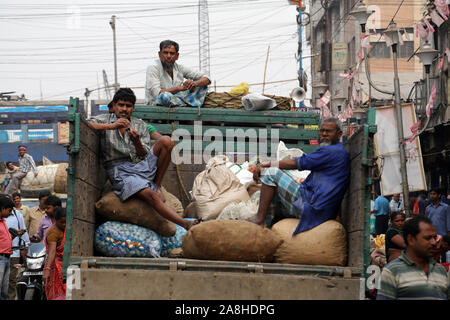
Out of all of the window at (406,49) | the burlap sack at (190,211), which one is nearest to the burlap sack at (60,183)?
the burlap sack at (190,211)

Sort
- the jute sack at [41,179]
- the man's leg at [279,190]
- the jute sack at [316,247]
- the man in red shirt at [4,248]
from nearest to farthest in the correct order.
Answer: the jute sack at [316,247]
the man's leg at [279,190]
the man in red shirt at [4,248]
the jute sack at [41,179]

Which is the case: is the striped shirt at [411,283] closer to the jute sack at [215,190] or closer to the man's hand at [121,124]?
the jute sack at [215,190]

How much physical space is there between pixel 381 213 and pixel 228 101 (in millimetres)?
9198

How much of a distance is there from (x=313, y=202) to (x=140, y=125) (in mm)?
1764

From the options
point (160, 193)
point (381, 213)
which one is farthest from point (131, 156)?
point (381, 213)

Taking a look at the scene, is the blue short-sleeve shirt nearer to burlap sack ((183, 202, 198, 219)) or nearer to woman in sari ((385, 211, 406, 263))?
burlap sack ((183, 202, 198, 219))

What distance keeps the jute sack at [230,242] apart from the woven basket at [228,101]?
296 centimetres

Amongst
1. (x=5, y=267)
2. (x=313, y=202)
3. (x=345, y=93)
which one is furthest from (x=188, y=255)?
(x=345, y=93)

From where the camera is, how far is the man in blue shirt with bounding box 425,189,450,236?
1376 cm

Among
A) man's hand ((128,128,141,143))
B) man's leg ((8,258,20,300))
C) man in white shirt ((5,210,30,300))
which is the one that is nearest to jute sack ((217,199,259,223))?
man's hand ((128,128,141,143))

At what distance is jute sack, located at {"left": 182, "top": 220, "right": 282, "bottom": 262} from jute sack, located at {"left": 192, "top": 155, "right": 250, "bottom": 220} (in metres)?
1.41

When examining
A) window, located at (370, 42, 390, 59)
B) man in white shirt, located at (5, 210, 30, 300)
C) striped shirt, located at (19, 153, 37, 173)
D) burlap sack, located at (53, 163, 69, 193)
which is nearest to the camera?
man in white shirt, located at (5, 210, 30, 300)

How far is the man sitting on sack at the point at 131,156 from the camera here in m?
5.48

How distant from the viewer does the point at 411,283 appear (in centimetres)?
411
